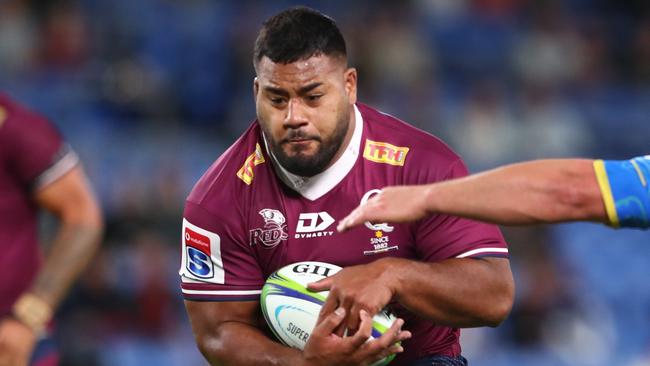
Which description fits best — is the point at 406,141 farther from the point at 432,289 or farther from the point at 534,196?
the point at 534,196

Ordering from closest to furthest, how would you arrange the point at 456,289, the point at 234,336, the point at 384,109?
the point at 456,289, the point at 234,336, the point at 384,109

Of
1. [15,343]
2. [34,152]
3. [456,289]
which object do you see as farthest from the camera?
[34,152]

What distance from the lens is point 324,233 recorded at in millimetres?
4121

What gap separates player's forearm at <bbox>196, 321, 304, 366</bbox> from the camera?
4000 mm

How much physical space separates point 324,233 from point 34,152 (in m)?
1.53

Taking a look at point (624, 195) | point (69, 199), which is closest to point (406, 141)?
point (624, 195)

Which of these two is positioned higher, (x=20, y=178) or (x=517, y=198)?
(x=517, y=198)

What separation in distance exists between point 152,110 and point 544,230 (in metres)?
3.70

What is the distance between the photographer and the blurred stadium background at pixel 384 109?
8.52 m

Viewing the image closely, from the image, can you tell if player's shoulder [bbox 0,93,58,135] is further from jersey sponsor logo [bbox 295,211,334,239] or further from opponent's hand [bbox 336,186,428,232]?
opponent's hand [bbox 336,186,428,232]

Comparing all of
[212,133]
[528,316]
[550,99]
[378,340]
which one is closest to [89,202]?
[378,340]

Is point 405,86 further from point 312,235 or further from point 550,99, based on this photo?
point 312,235

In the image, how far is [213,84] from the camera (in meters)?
10.7

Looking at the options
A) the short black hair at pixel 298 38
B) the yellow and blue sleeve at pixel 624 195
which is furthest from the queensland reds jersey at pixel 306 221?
the yellow and blue sleeve at pixel 624 195
